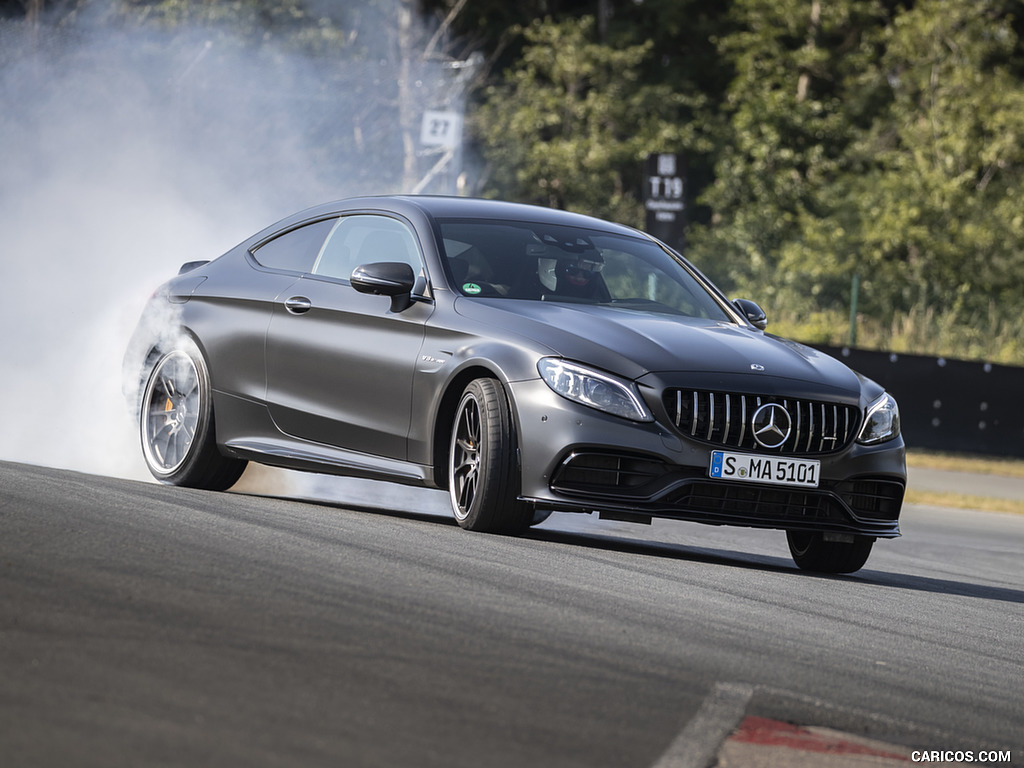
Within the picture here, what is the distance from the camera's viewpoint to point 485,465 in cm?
696

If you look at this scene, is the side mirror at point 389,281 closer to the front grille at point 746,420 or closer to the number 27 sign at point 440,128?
the front grille at point 746,420

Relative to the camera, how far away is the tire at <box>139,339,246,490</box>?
333 inches

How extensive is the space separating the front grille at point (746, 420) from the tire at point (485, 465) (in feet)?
2.28

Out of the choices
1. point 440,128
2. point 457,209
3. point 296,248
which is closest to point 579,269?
point 457,209

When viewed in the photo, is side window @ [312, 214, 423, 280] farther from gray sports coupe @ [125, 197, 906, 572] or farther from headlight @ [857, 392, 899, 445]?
headlight @ [857, 392, 899, 445]

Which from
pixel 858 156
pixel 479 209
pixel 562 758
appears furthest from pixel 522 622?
pixel 858 156

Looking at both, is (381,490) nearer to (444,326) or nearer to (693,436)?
(444,326)

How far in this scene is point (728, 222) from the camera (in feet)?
127

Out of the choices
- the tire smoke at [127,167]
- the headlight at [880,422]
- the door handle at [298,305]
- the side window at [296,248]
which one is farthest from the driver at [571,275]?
the tire smoke at [127,167]

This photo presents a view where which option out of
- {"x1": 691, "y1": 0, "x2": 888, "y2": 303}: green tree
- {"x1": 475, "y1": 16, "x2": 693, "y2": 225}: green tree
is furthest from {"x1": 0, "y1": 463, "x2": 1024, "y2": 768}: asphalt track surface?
{"x1": 475, "y1": 16, "x2": 693, "y2": 225}: green tree

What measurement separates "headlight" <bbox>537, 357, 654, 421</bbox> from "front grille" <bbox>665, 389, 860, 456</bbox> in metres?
0.14

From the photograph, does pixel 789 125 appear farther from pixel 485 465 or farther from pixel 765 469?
pixel 485 465

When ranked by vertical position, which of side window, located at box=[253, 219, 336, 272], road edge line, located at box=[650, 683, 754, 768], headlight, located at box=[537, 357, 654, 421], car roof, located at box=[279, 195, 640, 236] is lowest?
road edge line, located at box=[650, 683, 754, 768]

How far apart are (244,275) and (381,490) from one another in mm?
2634
